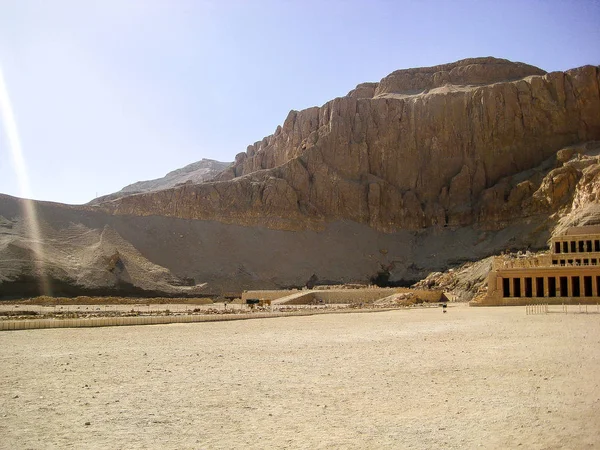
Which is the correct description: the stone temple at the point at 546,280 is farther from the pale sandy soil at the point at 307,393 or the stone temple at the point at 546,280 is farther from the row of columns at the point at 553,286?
the pale sandy soil at the point at 307,393

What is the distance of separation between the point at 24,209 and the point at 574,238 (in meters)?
54.9

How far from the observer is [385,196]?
80.5 metres

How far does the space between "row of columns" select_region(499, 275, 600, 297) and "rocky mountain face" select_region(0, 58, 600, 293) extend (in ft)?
67.5

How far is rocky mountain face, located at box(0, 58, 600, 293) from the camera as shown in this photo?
216 ft

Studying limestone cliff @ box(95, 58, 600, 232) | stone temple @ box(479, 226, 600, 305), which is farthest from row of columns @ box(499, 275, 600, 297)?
limestone cliff @ box(95, 58, 600, 232)

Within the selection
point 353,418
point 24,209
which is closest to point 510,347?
point 353,418

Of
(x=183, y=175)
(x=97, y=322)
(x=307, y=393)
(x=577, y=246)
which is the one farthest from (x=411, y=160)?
(x=183, y=175)

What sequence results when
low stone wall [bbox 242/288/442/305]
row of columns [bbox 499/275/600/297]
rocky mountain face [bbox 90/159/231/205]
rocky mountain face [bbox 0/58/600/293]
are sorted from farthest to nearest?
rocky mountain face [bbox 90/159/231/205] < rocky mountain face [bbox 0/58/600/293] < low stone wall [bbox 242/288/442/305] < row of columns [bbox 499/275/600/297]

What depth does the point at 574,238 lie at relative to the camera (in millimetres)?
49688

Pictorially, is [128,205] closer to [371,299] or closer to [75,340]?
[371,299]

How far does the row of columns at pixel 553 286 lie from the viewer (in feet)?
128

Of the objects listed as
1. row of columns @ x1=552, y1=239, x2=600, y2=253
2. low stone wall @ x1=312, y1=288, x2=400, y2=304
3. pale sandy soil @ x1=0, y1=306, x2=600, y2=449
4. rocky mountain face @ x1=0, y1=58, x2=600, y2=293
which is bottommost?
low stone wall @ x1=312, y1=288, x2=400, y2=304

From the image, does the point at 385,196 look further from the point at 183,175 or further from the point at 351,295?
the point at 183,175

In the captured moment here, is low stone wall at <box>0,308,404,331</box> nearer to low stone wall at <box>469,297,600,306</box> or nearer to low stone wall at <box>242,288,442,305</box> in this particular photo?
low stone wall at <box>469,297,600,306</box>
